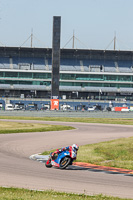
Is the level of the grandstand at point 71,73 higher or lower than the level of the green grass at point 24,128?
higher

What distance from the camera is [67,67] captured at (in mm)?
125375

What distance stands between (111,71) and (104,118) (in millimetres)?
47929

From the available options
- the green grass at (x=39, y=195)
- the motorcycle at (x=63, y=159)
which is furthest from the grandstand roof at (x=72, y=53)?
the green grass at (x=39, y=195)

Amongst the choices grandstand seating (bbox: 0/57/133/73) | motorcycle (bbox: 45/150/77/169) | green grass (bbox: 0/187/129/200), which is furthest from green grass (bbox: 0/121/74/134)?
grandstand seating (bbox: 0/57/133/73)

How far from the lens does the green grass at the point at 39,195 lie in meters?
12.3

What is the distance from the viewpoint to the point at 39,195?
12719mm

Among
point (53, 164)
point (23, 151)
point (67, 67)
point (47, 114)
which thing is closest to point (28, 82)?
point (67, 67)

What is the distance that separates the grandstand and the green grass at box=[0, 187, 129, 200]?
108 m

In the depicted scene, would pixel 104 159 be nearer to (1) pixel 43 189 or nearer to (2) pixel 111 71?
(1) pixel 43 189

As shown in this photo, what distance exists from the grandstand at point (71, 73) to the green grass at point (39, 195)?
108 m

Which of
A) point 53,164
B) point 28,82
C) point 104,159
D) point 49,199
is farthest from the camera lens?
point 28,82

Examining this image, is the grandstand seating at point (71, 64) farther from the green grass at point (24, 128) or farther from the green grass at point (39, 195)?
the green grass at point (39, 195)

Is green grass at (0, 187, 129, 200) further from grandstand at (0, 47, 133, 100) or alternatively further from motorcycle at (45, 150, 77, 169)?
grandstand at (0, 47, 133, 100)

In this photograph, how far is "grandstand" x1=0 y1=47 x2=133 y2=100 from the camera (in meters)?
122
